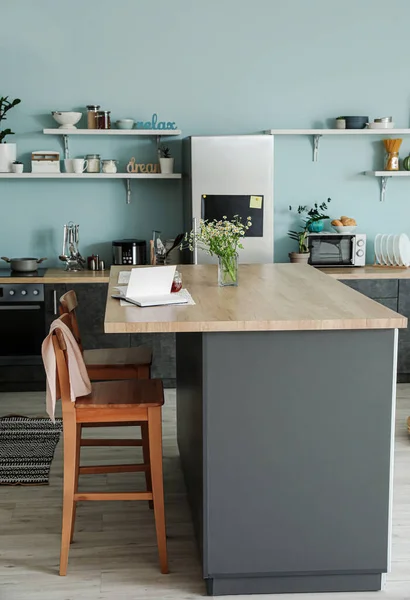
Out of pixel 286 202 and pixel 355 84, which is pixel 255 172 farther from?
pixel 355 84

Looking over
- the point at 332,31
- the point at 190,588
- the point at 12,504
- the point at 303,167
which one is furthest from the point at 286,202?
the point at 190,588

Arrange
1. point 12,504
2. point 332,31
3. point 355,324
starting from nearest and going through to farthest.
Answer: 1. point 355,324
2. point 12,504
3. point 332,31

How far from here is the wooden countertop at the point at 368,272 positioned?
5570 mm

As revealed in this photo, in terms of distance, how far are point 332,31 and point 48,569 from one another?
4.45m

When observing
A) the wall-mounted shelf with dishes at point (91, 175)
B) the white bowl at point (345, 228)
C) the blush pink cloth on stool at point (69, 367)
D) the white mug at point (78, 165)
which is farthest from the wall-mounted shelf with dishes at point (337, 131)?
the blush pink cloth on stool at point (69, 367)

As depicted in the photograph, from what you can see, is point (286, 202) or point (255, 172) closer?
point (255, 172)

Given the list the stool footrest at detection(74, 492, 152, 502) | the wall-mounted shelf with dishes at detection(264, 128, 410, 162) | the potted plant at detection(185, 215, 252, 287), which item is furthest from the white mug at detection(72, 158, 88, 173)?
the stool footrest at detection(74, 492, 152, 502)

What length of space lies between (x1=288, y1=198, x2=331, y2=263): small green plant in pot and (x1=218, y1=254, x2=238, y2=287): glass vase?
2.31 meters

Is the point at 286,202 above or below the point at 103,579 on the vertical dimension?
above

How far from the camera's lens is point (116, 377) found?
3.75 metres

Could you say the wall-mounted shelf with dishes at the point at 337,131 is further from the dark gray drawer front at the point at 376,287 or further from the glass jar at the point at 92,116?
the glass jar at the point at 92,116

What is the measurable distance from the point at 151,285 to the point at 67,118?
284 cm

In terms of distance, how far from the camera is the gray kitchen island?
8.96ft

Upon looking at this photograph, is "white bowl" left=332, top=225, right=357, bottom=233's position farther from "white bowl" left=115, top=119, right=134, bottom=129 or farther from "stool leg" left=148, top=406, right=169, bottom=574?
"stool leg" left=148, top=406, right=169, bottom=574
